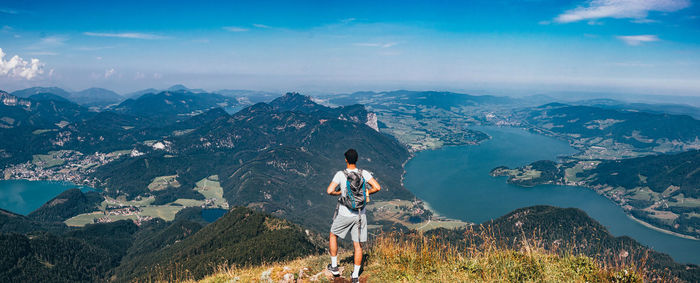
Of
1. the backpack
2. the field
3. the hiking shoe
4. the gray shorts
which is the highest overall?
the backpack

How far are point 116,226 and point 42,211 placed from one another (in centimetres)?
6549

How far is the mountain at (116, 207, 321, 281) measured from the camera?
77750 millimetres

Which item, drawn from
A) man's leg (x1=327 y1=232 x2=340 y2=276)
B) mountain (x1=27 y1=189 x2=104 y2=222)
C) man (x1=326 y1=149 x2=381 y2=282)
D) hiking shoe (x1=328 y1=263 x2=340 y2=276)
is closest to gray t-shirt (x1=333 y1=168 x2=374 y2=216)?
man (x1=326 y1=149 x2=381 y2=282)

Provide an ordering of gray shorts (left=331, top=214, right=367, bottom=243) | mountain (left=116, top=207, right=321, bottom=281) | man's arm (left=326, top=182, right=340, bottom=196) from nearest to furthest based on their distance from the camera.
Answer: man's arm (left=326, top=182, right=340, bottom=196) → gray shorts (left=331, top=214, right=367, bottom=243) → mountain (left=116, top=207, right=321, bottom=281)

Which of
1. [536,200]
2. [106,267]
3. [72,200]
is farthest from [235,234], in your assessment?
[536,200]

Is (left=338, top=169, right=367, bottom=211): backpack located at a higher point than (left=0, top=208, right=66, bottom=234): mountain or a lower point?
higher

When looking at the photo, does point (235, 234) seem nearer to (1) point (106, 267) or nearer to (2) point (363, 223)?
(1) point (106, 267)

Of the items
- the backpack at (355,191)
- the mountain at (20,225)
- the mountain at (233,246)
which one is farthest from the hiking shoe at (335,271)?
the mountain at (20,225)

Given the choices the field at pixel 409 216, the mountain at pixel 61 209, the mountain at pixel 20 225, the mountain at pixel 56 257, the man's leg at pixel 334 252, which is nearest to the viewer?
the man's leg at pixel 334 252

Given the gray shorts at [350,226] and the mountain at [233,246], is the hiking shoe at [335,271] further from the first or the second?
the mountain at [233,246]

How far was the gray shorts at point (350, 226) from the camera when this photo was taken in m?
9.42

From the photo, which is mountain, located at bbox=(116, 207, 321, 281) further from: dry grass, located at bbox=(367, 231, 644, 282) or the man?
the man

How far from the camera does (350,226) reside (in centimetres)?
956

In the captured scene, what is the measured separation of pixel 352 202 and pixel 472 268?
3859 mm
